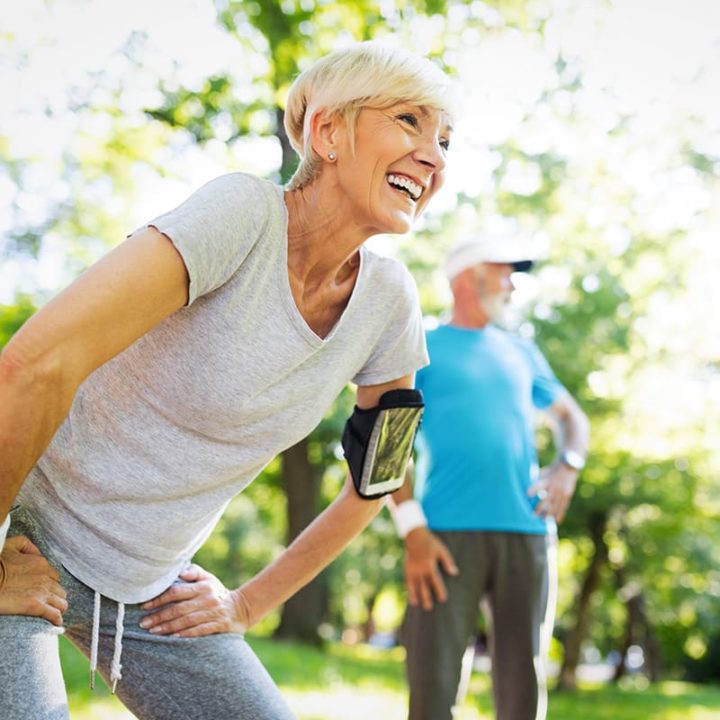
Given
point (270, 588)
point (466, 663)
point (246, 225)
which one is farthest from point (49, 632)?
point (466, 663)

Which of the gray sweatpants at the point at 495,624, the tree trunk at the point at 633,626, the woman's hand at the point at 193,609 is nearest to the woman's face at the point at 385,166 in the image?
the woman's hand at the point at 193,609

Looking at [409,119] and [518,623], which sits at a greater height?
[409,119]

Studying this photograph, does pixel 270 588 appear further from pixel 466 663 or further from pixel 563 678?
pixel 563 678

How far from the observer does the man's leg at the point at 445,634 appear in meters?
3.76

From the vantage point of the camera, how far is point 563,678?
1466 cm

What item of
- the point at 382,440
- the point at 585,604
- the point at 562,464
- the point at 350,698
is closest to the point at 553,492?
the point at 562,464

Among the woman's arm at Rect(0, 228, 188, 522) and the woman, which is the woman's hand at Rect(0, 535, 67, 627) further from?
the woman's arm at Rect(0, 228, 188, 522)

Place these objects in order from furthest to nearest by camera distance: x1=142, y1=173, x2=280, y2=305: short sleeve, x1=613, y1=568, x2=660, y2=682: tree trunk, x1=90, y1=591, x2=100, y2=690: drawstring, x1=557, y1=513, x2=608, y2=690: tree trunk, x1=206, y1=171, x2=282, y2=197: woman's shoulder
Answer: x1=613, y1=568, x2=660, y2=682: tree trunk
x1=557, y1=513, x2=608, y2=690: tree trunk
x1=90, y1=591, x2=100, y2=690: drawstring
x1=206, y1=171, x2=282, y2=197: woman's shoulder
x1=142, y1=173, x2=280, y2=305: short sleeve

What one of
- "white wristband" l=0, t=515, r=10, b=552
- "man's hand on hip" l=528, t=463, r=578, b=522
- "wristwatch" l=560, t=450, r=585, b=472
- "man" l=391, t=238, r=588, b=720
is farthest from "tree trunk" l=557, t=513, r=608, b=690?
"white wristband" l=0, t=515, r=10, b=552

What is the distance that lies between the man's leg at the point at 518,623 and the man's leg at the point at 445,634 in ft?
0.29

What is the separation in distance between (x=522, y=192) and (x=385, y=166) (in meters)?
12.0

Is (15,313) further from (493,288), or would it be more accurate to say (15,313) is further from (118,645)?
(118,645)

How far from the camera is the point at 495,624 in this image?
398cm

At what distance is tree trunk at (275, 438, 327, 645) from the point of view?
14.8 metres
